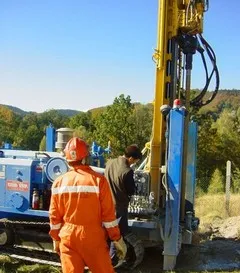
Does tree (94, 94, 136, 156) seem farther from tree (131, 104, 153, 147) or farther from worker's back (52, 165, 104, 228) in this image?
worker's back (52, 165, 104, 228)

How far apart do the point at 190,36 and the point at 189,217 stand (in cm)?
273

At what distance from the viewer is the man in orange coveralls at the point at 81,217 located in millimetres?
4117

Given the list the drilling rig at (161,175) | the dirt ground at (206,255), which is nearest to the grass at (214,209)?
the dirt ground at (206,255)

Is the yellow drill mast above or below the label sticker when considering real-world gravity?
above

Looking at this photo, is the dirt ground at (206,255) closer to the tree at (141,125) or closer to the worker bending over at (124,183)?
the worker bending over at (124,183)

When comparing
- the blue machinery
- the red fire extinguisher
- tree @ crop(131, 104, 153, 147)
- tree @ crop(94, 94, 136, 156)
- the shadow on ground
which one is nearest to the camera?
the blue machinery

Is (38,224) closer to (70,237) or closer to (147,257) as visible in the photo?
(147,257)

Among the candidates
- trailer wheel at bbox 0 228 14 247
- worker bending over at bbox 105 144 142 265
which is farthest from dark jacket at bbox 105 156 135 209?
trailer wheel at bbox 0 228 14 247

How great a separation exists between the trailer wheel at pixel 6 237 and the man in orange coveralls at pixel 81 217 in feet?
9.99

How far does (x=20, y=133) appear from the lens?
6150 centimetres

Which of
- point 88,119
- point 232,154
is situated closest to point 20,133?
point 88,119

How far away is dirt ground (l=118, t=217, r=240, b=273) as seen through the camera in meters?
6.87

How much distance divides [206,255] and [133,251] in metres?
1.48

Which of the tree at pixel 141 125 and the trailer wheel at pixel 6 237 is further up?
the tree at pixel 141 125
